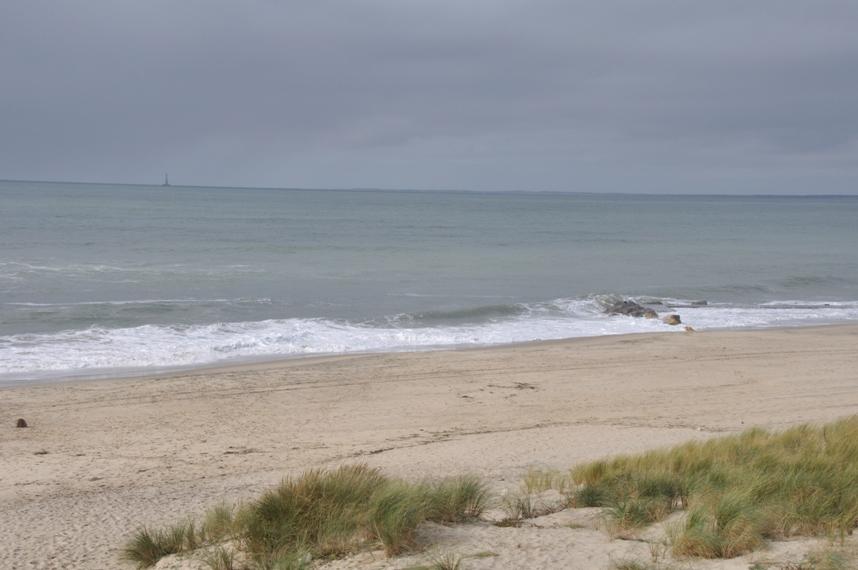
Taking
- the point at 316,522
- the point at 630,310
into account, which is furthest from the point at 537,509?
the point at 630,310

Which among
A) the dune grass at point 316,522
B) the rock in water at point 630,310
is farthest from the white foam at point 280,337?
the dune grass at point 316,522

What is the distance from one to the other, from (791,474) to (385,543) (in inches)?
144

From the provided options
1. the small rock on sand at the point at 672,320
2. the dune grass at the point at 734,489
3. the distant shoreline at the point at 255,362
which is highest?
the dune grass at the point at 734,489

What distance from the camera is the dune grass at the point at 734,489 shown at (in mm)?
5773

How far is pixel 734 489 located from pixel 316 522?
130 inches

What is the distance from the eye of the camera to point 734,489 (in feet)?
21.6

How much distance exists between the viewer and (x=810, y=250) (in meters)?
52.3

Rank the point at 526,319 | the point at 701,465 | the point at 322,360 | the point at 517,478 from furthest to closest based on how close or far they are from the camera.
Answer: the point at 526,319 → the point at 322,360 → the point at 517,478 → the point at 701,465

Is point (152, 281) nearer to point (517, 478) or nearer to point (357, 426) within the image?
point (357, 426)

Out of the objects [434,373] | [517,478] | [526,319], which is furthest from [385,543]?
[526,319]

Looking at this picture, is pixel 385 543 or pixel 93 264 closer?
pixel 385 543

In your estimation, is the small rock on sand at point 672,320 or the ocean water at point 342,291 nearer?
the ocean water at point 342,291

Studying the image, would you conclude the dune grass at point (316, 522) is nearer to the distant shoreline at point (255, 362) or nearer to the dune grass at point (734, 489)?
the dune grass at point (734, 489)

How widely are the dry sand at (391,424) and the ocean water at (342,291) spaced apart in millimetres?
2464
